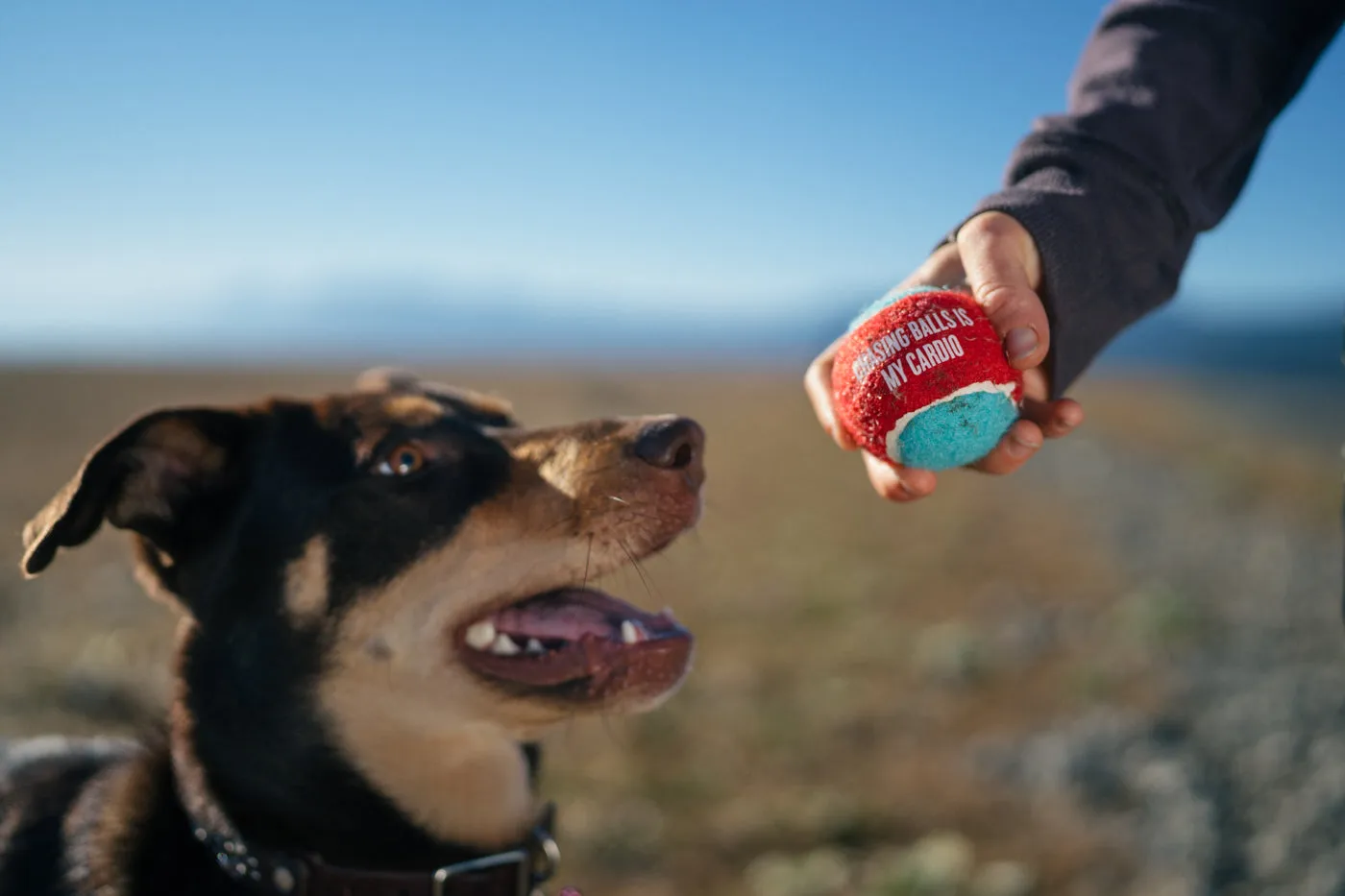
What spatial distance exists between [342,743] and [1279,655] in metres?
7.24

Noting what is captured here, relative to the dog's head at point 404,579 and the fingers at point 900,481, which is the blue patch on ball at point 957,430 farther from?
the dog's head at point 404,579

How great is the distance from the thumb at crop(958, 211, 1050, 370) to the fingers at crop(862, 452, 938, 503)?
1.41 ft

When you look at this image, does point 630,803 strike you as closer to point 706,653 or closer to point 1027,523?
point 706,653

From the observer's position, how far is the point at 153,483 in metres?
2.75

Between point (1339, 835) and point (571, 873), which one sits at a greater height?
point (1339, 835)

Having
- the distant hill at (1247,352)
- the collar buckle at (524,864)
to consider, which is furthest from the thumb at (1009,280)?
the distant hill at (1247,352)

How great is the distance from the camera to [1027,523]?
15391 mm

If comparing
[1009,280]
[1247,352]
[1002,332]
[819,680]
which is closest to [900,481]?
[1002,332]

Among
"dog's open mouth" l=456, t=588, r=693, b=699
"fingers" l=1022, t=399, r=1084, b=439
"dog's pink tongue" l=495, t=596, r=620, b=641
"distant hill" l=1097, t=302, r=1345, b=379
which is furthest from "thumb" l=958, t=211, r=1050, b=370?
"distant hill" l=1097, t=302, r=1345, b=379

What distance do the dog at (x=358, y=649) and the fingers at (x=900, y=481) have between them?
1.59ft

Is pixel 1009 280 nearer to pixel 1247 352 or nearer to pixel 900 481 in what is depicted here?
pixel 900 481

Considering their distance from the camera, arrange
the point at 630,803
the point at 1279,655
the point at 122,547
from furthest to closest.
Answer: the point at 122,547
the point at 1279,655
the point at 630,803

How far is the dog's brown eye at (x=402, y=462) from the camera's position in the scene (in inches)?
112

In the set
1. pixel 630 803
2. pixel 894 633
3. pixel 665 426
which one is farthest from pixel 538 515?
pixel 894 633
